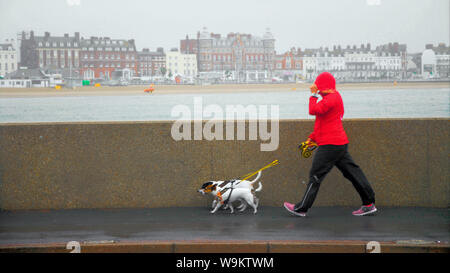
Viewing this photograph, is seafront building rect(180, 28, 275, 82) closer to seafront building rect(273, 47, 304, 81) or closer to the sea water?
seafront building rect(273, 47, 304, 81)

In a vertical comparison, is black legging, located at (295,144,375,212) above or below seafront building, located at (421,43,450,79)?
below

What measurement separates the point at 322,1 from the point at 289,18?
2.96 ft

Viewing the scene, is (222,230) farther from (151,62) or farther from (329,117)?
(151,62)

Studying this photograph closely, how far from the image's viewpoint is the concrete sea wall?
651 cm

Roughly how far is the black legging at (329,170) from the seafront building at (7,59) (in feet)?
21.5

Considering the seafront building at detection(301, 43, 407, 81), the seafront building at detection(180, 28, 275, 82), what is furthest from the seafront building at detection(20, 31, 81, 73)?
the seafront building at detection(301, 43, 407, 81)

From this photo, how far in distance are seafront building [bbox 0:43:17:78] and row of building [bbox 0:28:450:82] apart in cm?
71

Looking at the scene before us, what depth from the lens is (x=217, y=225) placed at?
5.60m

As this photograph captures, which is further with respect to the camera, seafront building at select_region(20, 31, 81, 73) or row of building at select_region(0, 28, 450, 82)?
row of building at select_region(0, 28, 450, 82)

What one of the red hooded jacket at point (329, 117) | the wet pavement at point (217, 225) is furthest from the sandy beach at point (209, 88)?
the red hooded jacket at point (329, 117)

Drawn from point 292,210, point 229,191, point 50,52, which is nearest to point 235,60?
point 50,52

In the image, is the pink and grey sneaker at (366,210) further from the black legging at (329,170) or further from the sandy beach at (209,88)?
the sandy beach at (209,88)
